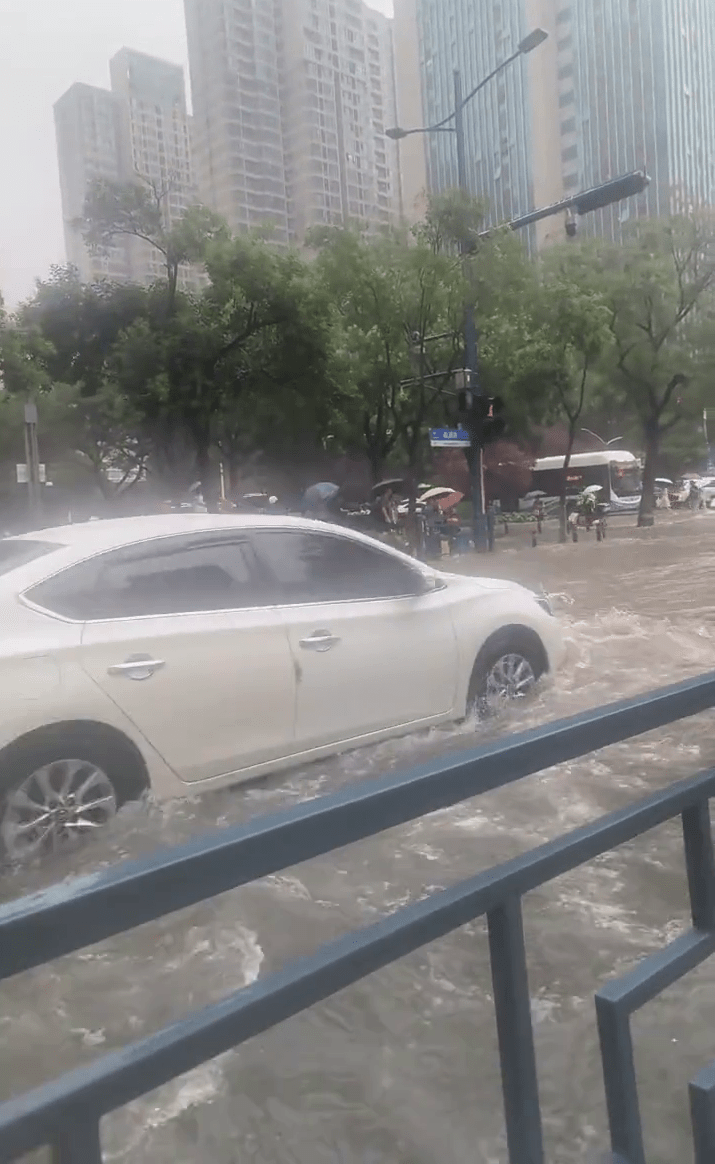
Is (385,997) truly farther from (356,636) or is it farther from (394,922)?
(356,636)

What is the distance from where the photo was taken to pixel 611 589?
13836 mm

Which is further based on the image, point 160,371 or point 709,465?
point 709,465

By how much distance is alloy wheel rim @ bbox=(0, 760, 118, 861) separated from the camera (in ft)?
11.7

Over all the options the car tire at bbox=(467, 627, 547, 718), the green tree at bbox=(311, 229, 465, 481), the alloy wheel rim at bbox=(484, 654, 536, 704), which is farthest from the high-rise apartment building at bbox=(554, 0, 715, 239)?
the alloy wheel rim at bbox=(484, 654, 536, 704)

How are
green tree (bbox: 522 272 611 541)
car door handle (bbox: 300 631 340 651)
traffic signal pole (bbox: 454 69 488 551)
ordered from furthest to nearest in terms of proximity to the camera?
green tree (bbox: 522 272 611 541), traffic signal pole (bbox: 454 69 488 551), car door handle (bbox: 300 631 340 651)

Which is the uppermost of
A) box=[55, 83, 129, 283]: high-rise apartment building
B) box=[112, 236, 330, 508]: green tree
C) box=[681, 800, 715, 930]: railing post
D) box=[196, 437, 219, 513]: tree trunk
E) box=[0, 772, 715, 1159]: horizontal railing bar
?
box=[55, 83, 129, 283]: high-rise apartment building

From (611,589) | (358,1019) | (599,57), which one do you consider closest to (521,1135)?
(358,1019)

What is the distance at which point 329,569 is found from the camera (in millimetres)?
4801

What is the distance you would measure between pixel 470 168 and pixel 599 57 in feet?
18.3

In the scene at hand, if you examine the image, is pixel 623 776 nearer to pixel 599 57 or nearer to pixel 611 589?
pixel 611 589

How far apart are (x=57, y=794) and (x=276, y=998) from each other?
268cm

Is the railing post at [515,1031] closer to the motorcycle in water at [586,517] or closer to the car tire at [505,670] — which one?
the car tire at [505,670]

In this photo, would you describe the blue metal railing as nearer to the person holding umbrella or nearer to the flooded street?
the flooded street

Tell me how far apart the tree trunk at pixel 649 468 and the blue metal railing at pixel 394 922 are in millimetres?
28462
